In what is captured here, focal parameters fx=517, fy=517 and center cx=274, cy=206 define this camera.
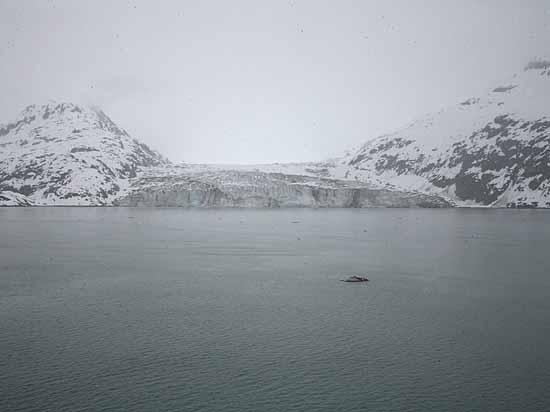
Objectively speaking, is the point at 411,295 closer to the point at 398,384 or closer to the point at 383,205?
the point at 398,384

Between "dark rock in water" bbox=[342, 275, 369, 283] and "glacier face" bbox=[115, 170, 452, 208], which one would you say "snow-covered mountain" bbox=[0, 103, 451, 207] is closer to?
"glacier face" bbox=[115, 170, 452, 208]

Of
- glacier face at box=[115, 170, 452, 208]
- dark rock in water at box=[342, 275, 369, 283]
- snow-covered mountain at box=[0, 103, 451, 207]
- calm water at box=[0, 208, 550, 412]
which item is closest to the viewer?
calm water at box=[0, 208, 550, 412]

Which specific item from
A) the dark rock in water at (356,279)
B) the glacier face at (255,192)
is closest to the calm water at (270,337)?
the dark rock in water at (356,279)

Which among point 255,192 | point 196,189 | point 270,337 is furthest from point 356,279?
point 196,189

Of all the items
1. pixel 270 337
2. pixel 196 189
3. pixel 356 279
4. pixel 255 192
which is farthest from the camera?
pixel 255 192

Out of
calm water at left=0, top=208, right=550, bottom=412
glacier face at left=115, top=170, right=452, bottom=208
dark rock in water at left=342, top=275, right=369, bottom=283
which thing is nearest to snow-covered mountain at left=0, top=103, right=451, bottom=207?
glacier face at left=115, top=170, right=452, bottom=208

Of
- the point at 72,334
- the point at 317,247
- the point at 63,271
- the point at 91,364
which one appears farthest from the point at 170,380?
the point at 317,247

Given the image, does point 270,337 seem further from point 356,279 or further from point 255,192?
point 255,192

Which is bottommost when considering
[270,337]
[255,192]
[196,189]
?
[270,337]
